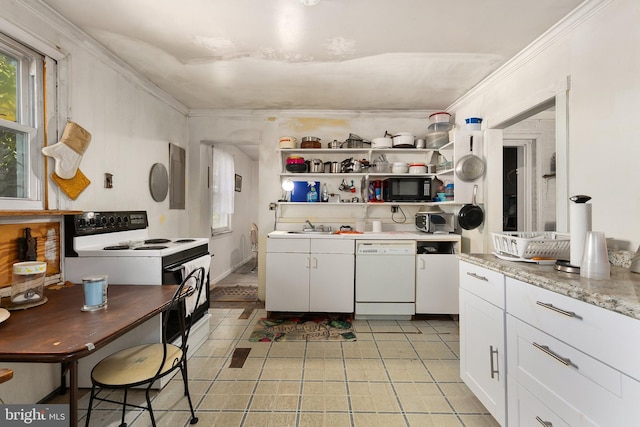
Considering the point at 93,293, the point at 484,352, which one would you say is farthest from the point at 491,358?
the point at 93,293

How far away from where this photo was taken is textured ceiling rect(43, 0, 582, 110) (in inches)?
72.2

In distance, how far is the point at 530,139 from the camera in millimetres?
3561

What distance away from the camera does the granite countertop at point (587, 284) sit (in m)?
0.90

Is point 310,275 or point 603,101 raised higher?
point 603,101

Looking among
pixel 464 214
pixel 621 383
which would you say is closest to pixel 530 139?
pixel 464 214

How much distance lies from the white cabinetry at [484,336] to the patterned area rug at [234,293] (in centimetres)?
270

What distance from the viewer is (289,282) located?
3.15 m

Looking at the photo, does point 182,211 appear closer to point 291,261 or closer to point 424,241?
point 291,261

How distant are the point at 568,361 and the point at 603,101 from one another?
1.51 m

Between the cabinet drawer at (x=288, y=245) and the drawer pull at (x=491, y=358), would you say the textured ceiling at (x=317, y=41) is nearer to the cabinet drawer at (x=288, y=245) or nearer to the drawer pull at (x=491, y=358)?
the cabinet drawer at (x=288, y=245)

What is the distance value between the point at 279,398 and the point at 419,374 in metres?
1.04

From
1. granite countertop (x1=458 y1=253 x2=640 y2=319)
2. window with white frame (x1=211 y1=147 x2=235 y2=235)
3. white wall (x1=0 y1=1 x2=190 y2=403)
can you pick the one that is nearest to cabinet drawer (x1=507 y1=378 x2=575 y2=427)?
granite countertop (x1=458 y1=253 x2=640 y2=319)

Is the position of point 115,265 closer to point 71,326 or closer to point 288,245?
point 71,326

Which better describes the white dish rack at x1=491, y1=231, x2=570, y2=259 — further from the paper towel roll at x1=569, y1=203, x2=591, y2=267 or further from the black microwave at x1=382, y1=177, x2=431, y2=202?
the black microwave at x1=382, y1=177, x2=431, y2=202
